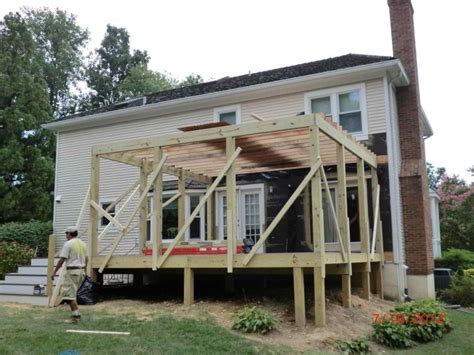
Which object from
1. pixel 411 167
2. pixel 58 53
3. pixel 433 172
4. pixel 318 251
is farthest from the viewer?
pixel 433 172

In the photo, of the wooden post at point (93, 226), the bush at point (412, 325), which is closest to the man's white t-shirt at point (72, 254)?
the wooden post at point (93, 226)

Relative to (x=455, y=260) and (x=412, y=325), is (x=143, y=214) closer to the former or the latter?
(x=412, y=325)

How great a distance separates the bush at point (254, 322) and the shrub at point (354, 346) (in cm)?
105


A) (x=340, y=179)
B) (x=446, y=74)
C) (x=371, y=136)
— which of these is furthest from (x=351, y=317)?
(x=446, y=74)

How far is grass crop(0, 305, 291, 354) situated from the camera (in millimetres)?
6059

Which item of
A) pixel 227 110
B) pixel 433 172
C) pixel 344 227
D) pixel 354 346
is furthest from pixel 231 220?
pixel 433 172

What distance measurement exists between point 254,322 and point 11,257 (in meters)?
10.0

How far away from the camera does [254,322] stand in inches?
280

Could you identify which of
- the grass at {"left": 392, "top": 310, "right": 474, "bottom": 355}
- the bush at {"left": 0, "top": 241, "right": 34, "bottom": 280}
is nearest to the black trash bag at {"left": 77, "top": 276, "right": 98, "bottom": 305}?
the grass at {"left": 392, "top": 310, "right": 474, "bottom": 355}

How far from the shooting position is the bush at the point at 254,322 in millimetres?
7074

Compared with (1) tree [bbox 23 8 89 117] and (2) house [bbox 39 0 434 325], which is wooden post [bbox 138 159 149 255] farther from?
(1) tree [bbox 23 8 89 117]

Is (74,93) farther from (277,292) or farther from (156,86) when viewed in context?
(277,292)

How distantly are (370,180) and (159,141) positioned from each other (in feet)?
20.2

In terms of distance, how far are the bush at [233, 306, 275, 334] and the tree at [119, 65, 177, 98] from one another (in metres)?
31.1
